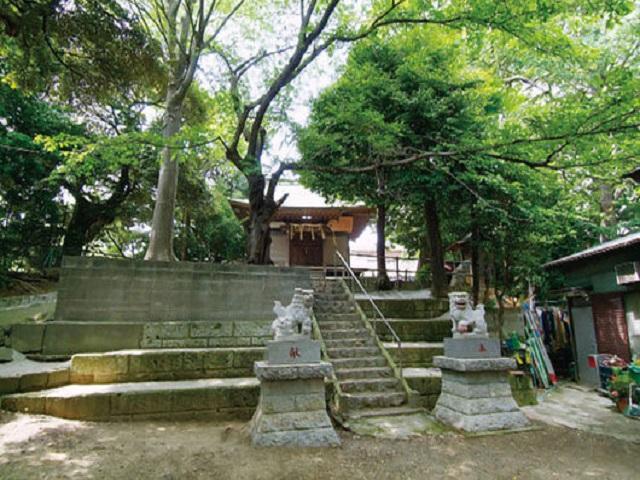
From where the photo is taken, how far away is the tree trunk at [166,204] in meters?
9.54

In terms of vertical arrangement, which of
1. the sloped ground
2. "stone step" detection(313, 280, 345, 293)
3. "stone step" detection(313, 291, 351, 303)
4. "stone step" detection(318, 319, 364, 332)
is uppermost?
"stone step" detection(313, 280, 345, 293)

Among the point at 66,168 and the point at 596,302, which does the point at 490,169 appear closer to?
the point at 596,302

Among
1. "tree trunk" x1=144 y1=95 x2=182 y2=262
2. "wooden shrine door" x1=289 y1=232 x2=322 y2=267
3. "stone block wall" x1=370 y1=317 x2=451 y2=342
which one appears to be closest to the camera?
"tree trunk" x1=144 y1=95 x2=182 y2=262

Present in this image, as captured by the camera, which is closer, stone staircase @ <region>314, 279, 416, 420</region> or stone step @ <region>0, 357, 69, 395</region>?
stone step @ <region>0, 357, 69, 395</region>

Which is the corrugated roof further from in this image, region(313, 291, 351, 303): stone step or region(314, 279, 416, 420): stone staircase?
region(313, 291, 351, 303): stone step

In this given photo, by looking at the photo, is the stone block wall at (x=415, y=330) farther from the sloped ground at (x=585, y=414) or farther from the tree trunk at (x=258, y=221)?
the tree trunk at (x=258, y=221)

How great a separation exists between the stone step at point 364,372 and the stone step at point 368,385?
115mm

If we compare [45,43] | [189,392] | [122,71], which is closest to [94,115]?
[122,71]

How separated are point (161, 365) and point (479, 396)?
5704 millimetres

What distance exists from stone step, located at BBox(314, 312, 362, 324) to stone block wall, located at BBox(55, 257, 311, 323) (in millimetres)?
1121

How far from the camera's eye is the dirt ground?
4.04 meters

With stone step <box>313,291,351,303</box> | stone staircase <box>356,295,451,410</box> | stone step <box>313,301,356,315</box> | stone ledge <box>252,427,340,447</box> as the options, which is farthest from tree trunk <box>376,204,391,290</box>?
stone ledge <box>252,427,340,447</box>

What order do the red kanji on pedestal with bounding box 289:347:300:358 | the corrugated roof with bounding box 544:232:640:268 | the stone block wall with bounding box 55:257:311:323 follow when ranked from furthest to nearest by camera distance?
the corrugated roof with bounding box 544:232:640:268 → the stone block wall with bounding box 55:257:311:323 → the red kanji on pedestal with bounding box 289:347:300:358

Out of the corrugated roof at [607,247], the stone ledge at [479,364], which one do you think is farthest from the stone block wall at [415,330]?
the corrugated roof at [607,247]
